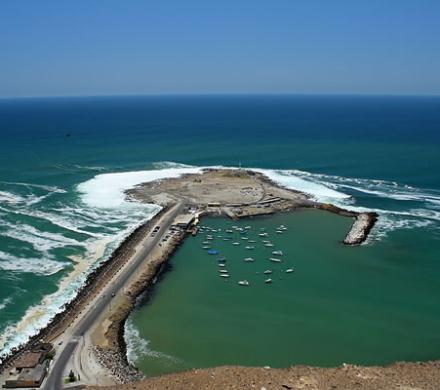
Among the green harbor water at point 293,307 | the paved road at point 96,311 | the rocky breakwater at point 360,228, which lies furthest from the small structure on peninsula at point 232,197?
the paved road at point 96,311

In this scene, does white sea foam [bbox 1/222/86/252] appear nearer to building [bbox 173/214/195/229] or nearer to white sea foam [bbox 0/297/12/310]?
white sea foam [bbox 0/297/12/310]

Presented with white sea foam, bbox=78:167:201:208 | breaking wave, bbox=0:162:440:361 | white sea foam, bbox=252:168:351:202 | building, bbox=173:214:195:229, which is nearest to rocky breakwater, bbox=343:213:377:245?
breaking wave, bbox=0:162:440:361

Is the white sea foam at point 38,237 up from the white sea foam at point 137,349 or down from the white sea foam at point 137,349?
up

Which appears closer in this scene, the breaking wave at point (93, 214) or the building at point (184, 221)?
the breaking wave at point (93, 214)

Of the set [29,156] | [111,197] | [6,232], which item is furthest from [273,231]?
[29,156]

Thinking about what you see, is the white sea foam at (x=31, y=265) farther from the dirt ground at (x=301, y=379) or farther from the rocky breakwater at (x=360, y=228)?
the rocky breakwater at (x=360, y=228)

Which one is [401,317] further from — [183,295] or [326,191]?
[326,191]

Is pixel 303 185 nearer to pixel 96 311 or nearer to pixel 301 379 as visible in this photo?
pixel 96 311
